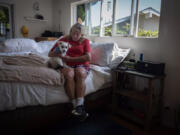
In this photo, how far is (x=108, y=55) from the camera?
2064 mm

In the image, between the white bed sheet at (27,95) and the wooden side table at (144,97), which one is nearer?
the white bed sheet at (27,95)

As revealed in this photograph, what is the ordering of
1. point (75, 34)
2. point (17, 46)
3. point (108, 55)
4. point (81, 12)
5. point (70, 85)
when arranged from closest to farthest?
1. point (70, 85)
2. point (75, 34)
3. point (108, 55)
4. point (17, 46)
5. point (81, 12)

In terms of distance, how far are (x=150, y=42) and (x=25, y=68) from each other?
60.9 inches

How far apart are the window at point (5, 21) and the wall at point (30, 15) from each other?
0.37ft

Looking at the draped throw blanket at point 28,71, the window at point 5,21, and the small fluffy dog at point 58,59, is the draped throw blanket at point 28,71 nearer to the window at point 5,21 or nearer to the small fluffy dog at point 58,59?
the small fluffy dog at point 58,59

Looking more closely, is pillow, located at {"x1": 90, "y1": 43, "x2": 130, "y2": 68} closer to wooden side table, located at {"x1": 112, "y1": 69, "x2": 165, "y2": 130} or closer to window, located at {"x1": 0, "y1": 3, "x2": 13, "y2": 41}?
wooden side table, located at {"x1": 112, "y1": 69, "x2": 165, "y2": 130}

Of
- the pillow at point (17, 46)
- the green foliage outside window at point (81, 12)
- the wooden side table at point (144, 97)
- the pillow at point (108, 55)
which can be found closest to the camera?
the wooden side table at point (144, 97)

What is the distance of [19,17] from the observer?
3215 mm

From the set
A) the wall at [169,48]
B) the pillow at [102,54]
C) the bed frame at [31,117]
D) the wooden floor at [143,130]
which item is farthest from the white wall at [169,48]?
the bed frame at [31,117]

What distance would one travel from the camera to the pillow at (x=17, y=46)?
2336 mm

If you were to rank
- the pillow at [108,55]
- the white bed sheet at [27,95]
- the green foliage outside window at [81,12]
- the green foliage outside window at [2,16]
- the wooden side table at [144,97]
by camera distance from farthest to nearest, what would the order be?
the green foliage outside window at [81,12] < the green foliage outside window at [2,16] < the pillow at [108,55] < the wooden side table at [144,97] < the white bed sheet at [27,95]

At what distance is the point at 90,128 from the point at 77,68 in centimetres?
69

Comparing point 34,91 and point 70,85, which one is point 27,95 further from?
point 70,85

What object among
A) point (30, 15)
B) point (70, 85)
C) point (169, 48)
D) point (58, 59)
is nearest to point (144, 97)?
point (169, 48)
